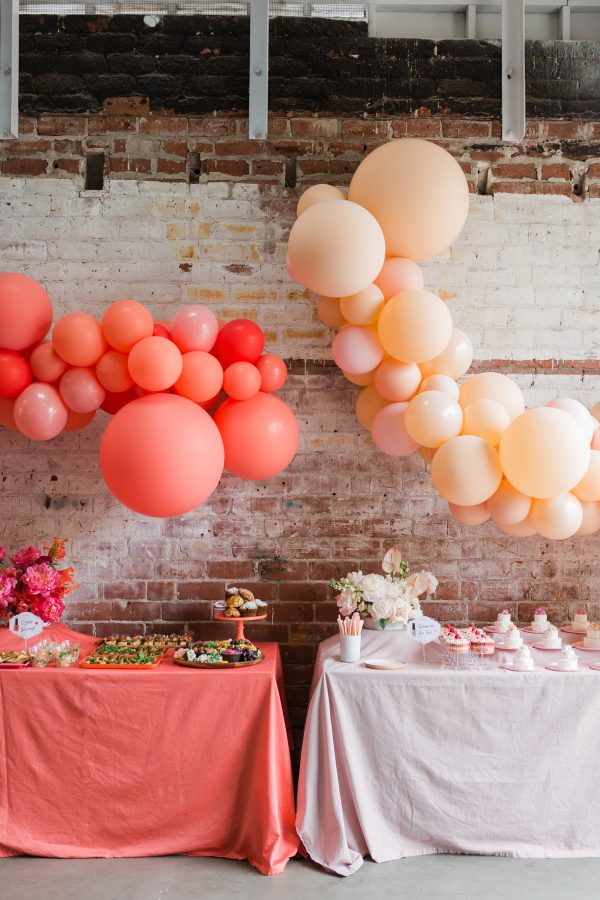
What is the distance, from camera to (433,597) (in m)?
3.48

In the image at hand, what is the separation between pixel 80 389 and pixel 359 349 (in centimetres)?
104

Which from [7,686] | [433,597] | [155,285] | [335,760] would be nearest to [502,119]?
[155,285]

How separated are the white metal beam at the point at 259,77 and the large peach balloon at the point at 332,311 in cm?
80

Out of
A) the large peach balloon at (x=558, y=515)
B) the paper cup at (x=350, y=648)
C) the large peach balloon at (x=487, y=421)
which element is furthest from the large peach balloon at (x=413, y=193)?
the paper cup at (x=350, y=648)

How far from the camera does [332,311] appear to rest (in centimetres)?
315

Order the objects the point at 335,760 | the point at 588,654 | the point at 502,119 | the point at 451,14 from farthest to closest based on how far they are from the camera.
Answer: the point at 451,14, the point at 502,119, the point at 588,654, the point at 335,760

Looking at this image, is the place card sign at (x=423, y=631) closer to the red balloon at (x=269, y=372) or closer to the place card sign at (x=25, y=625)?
the red balloon at (x=269, y=372)

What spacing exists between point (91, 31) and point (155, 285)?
3.85 feet

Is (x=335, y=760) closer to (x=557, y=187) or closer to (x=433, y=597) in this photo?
(x=433, y=597)

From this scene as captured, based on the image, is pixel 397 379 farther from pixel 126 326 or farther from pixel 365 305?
pixel 126 326

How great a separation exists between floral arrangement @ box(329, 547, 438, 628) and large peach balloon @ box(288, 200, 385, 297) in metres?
1.13

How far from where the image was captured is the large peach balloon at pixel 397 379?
298 cm

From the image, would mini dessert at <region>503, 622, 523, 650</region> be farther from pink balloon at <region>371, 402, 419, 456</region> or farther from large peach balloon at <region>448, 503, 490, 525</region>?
pink balloon at <region>371, 402, 419, 456</region>

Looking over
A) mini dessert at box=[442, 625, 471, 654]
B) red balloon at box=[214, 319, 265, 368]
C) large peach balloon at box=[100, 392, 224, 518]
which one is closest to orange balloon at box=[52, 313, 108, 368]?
large peach balloon at box=[100, 392, 224, 518]
